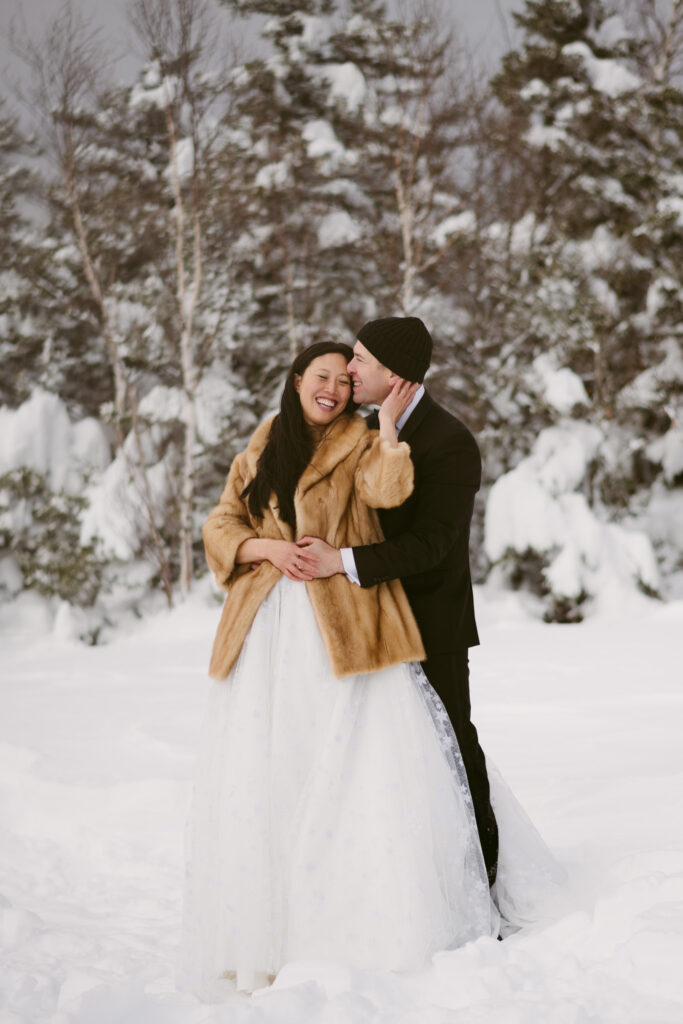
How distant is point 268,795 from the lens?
2.58 m

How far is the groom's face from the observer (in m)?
2.70

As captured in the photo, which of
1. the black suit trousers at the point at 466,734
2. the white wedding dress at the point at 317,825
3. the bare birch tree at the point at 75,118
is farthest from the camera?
the bare birch tree at the point at 75,118

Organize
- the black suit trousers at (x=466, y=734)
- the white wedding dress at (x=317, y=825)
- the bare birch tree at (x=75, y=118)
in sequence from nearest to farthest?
1. the white wedding dress at (x=317, y=825)
2. the black suit trousers at (x=466, y=734)
3. the bare birch tree at (x=75, y=118)

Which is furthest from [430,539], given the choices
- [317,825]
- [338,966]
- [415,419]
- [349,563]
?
[338,966]

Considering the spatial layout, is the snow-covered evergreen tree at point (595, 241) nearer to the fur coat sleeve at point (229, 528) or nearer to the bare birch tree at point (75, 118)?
the bare birch tree at point (75, 118)

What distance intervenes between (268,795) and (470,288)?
12.7m

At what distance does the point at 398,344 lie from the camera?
2676mm

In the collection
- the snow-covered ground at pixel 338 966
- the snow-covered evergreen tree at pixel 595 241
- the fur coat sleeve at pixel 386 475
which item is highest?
the snow-covered evergreen tree at pixel 595 241

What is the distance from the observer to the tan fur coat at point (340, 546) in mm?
2590

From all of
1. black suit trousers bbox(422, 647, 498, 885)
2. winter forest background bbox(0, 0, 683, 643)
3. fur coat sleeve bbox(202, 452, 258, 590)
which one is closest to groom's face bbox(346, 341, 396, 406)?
fur coat sleeve bbox(202, 452, 258, 590)

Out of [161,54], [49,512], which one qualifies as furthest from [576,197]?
[49,512]

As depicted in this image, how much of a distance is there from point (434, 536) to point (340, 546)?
25 centimetres

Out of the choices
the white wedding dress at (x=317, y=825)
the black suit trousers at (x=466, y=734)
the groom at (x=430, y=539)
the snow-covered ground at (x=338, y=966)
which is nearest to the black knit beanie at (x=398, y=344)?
the groom at (x=430, y=539)

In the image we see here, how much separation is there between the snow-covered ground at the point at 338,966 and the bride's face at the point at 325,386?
1.41 meters
